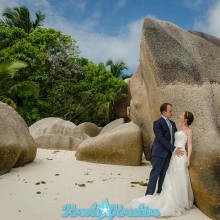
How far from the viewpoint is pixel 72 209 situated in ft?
19.5

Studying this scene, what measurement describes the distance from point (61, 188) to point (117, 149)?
112 inches

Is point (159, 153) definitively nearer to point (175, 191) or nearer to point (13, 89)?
point (175, 191)

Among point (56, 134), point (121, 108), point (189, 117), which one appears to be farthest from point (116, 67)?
point (189, 117)

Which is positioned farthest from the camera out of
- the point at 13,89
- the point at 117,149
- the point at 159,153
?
the point at 13,89

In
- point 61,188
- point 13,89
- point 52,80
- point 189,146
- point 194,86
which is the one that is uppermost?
point 52,80

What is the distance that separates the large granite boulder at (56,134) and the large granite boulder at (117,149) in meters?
3.62

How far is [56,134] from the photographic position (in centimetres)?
1373

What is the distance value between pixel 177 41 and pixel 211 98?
1.53 metres

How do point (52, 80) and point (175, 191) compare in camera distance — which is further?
point (52, 80)

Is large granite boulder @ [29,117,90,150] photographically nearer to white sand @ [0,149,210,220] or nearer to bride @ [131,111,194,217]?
white sand @ [0,149,210,220]

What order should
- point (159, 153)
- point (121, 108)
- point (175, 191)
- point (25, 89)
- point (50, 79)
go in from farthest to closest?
point (121, 108) < point (50, 79) < point (25, 89) < point (159, 153) < point (175, 191)

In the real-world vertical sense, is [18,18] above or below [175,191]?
above

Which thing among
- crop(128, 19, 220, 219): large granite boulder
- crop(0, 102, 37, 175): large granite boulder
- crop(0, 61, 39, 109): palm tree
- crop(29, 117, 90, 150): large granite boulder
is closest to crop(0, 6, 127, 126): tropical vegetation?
crop(0, 61, 39, 109): palm tree

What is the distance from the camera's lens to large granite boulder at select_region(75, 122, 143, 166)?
382 inches
